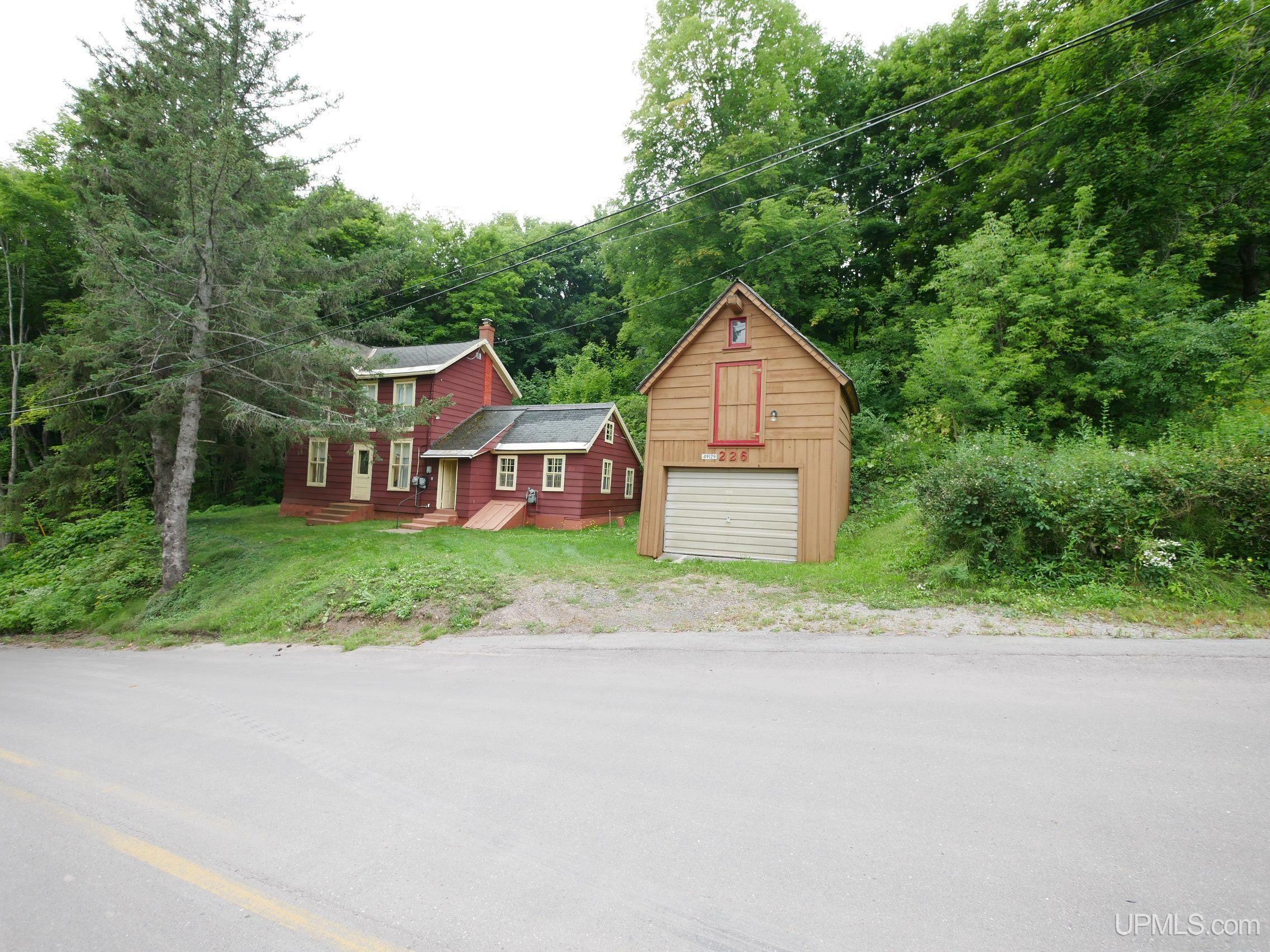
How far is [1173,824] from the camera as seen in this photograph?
2.98 meters

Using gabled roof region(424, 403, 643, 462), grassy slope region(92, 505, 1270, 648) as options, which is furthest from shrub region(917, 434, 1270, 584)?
gabled roof region(424, 403, 643, 462)

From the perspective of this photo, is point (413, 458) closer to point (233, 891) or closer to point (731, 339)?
point (731, 339)

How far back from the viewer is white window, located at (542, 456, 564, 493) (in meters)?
20.0

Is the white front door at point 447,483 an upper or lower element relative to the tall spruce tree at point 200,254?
lower

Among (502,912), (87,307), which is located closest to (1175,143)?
(502,912)

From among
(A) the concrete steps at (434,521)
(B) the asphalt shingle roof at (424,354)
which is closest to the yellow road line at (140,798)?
(A) the concrete steps at (434,521)

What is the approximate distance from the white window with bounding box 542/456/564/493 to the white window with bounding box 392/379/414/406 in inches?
230

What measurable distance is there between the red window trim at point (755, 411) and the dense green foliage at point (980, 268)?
3862mm

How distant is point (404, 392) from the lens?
71.5 feet

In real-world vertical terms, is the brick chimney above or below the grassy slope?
above

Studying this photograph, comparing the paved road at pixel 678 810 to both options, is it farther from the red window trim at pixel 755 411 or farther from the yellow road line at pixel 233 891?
the red window trim at pixel 755 411

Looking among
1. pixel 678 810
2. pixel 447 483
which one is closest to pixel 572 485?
pixel 447 483

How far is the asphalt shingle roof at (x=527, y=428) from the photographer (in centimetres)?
2036

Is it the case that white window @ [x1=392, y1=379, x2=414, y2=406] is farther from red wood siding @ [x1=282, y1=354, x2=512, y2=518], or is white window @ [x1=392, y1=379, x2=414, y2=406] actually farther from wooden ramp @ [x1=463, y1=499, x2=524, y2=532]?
wooden ramp @ [x1=463, y1=499, x2=524, y2=532]
